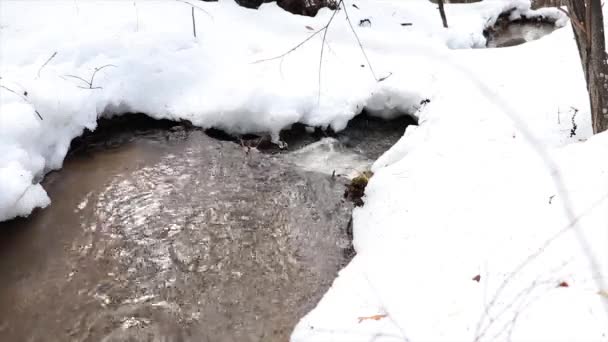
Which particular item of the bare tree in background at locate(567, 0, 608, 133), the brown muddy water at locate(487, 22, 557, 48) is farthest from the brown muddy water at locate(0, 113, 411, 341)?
the brown muddy water at locate(487, 22, 557, 48)

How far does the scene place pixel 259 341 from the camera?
3.06m

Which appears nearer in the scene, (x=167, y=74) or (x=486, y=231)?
Answer: (x=486, y=231)

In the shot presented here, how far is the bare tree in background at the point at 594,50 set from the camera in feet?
10.4

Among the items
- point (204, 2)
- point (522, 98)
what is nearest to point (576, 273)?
point (522, 98)

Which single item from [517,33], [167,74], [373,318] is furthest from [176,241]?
[517,33]

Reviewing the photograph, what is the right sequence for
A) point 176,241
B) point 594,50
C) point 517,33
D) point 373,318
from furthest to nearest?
1. point 517,33
2. point 176,241
3. point 594,50
4. point 373,318

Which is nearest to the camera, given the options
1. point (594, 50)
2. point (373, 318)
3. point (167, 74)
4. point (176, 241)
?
point (373, 318)

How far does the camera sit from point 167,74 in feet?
Answer: 18.2

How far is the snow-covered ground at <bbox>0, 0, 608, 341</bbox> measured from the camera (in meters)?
2.57

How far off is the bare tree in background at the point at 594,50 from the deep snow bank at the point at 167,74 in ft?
7.44

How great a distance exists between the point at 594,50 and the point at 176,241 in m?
3.30

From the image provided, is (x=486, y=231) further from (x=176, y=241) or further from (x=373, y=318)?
(x=176, y=241)

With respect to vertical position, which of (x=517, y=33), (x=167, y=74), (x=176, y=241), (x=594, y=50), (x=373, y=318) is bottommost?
(x=517, y=33)

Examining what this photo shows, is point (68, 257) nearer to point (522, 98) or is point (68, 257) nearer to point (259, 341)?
point (259, 341)
